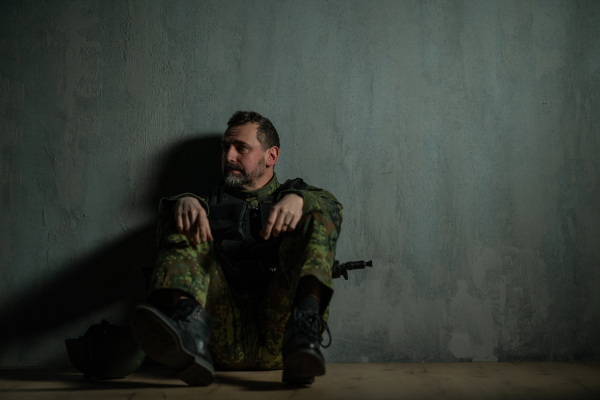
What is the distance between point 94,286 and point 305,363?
136 centimetres

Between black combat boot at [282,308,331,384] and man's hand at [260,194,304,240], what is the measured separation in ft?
0.91

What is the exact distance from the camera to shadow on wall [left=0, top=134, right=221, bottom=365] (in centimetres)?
211

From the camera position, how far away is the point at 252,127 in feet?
6.68

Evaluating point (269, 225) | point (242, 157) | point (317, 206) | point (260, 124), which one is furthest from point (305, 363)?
point (260, 124)

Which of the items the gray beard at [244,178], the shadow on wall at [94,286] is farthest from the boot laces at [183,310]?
the shadow on wall at [94,286]

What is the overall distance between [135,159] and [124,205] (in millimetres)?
240

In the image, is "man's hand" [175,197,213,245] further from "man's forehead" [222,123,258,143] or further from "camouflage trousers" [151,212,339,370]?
"man's forehead" [222,123,258,143]

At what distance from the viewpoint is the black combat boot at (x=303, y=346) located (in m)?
1.26

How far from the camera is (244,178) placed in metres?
1.98

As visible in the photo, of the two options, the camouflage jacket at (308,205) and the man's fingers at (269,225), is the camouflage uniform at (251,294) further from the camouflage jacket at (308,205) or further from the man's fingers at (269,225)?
the man's fingers at (269,225)

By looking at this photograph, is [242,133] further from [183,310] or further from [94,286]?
[94,286]

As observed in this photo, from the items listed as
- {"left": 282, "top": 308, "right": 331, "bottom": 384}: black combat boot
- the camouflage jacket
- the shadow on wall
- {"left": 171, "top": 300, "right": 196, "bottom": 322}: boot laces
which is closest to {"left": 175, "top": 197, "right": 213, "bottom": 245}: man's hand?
the camouflage jacket

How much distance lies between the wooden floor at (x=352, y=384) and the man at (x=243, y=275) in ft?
0.26

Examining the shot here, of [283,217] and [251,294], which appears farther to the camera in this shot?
[251,294]
